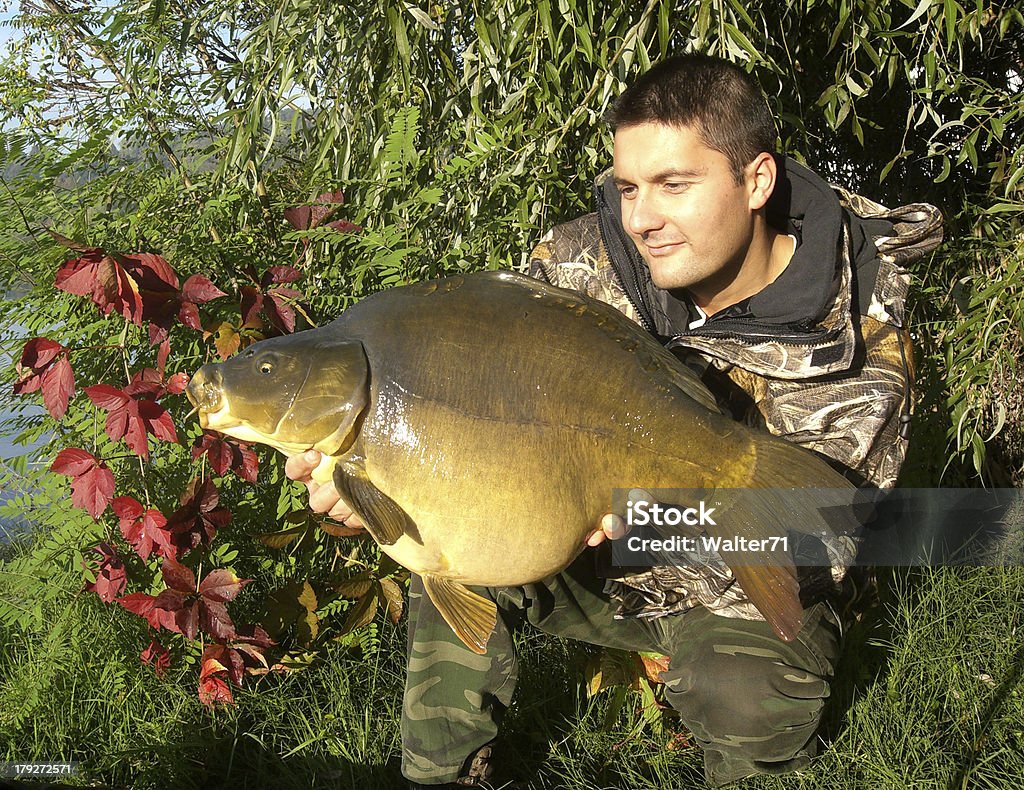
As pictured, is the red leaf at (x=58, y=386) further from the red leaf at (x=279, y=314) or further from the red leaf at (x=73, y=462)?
the red leaf at (x=279, y=314)

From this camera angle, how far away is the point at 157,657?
8.17 ft

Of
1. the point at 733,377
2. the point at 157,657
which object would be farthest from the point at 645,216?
the point at 157,657

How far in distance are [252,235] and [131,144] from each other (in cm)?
58

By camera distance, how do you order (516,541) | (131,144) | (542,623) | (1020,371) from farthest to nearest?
(1020,371) → (131,144) → (542,623) → (516,541)

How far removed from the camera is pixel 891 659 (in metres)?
2.62

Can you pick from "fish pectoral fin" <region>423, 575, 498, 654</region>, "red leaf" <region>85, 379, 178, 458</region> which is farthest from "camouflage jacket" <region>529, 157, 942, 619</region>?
"red leaf" <region>85, 379, 178, 458</region>

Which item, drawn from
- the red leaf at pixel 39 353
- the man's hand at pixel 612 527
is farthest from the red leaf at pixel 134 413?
the man's hand at pixel 612 527

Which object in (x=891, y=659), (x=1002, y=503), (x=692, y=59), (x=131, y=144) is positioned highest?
(x=692, y=59)

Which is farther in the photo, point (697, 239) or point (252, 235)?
point (252, 235)

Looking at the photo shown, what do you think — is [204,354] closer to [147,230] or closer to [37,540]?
[147,230]

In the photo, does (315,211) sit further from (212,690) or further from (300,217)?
(212,690)

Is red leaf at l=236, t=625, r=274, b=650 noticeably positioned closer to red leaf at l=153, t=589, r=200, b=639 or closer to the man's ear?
red leaf at l=153, t=589, r=200, b=639

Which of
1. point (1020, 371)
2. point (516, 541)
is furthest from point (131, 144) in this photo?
point (1020, 371)
